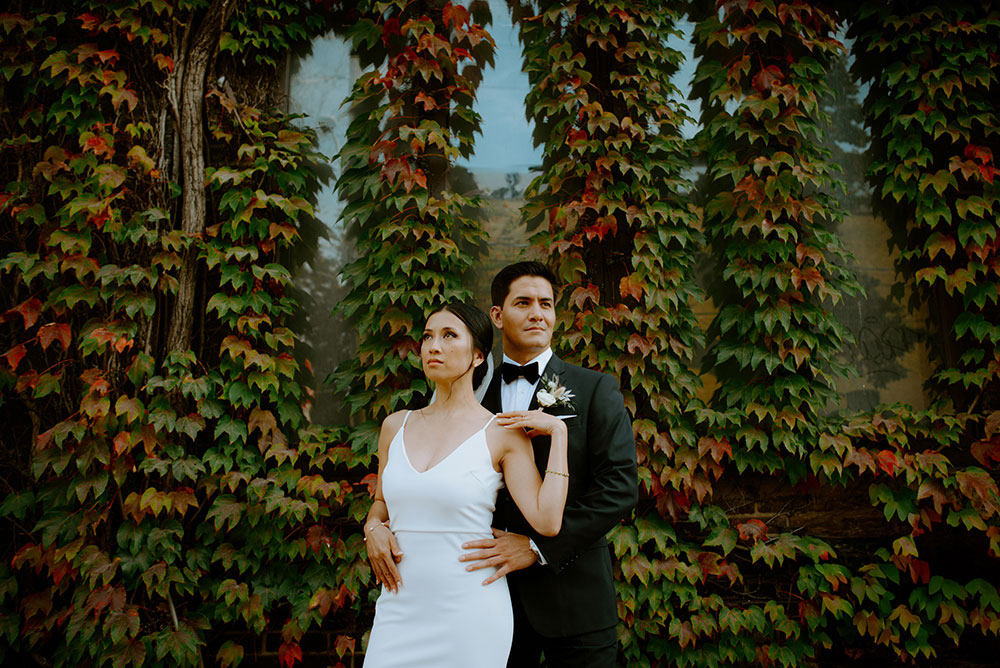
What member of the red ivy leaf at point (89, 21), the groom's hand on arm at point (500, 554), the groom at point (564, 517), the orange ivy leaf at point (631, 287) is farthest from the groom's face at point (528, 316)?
the red ivy leaf at point (89, 21)

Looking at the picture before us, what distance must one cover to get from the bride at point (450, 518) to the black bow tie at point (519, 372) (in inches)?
11.7

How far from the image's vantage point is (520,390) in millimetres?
2436

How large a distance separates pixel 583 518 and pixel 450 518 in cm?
46

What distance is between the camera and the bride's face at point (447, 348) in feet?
7.04

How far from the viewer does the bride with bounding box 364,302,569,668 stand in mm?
1963

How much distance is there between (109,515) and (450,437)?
250 centimetres

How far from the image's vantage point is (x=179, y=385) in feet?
11.5

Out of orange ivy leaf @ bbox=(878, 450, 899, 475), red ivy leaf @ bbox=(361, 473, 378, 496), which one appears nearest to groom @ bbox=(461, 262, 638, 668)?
red ivy leaf @ bbox=(361, 473, 378, 496)

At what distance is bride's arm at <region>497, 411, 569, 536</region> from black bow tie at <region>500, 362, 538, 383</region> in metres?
0.31

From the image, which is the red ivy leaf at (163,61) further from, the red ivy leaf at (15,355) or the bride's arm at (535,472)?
the bride's arm at (535,472)

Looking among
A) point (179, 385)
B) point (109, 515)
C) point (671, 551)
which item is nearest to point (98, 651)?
point (109, 515)

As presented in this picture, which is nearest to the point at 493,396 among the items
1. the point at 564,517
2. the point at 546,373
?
the point at 546,373

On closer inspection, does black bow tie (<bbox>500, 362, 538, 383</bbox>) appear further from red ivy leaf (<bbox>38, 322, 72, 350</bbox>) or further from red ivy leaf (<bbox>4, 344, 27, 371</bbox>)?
red ivy leaf (<bbox>4, 344, 27, 371</bbox>)

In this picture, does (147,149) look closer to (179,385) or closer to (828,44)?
(179,385)
